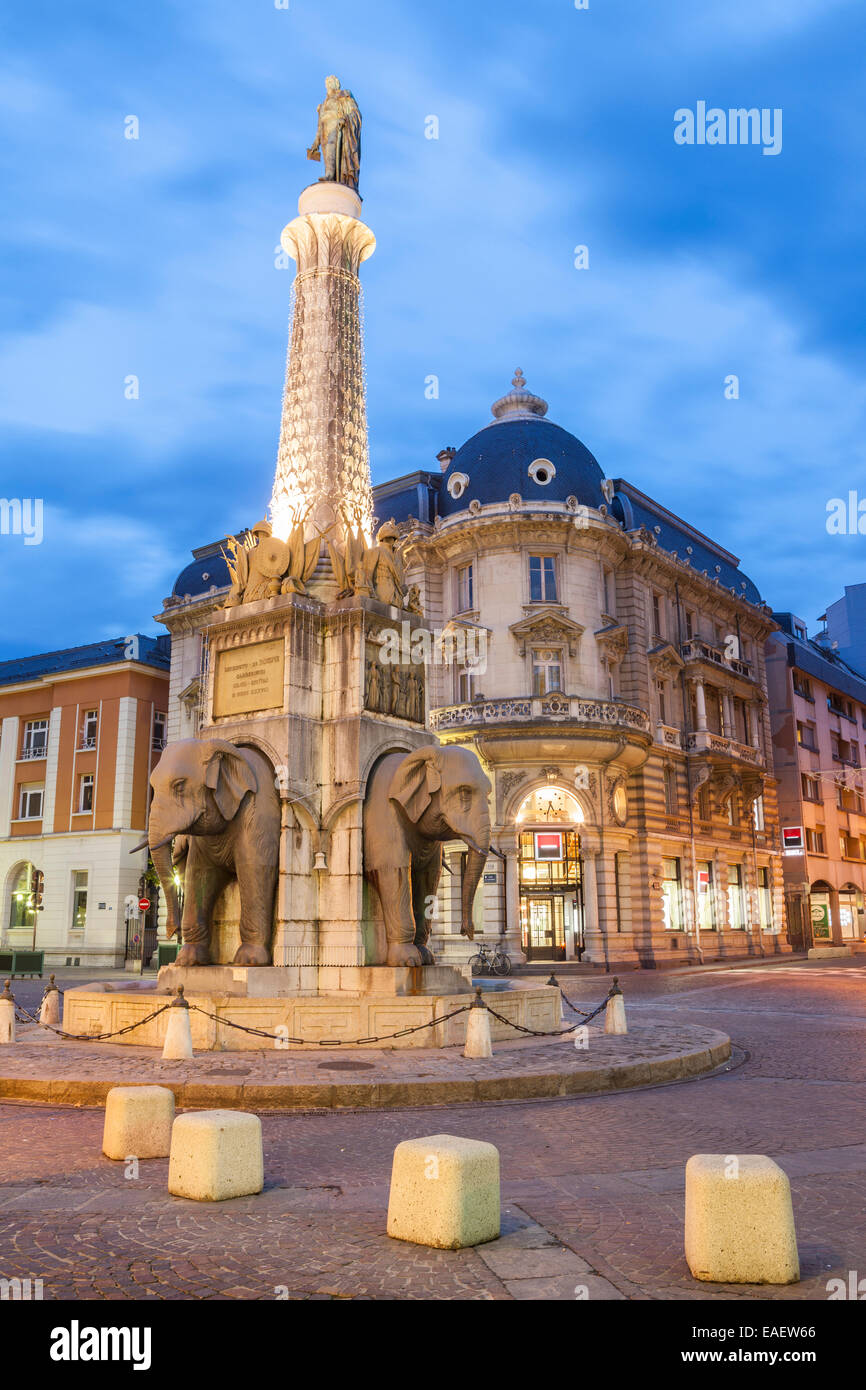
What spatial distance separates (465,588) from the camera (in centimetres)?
4059

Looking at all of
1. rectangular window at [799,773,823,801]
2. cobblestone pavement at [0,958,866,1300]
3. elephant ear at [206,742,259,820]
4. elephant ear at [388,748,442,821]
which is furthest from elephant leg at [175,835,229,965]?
rectangular window at [799,773,823,801]

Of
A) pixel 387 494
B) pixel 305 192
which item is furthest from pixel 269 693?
pixel 387 494

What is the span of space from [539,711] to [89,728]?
20.8 meters

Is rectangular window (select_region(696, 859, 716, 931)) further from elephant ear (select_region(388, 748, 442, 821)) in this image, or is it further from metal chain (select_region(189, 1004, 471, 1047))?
metal chain (select_region(189, 1004, 471, 1047))

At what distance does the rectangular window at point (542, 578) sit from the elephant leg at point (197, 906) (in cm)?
2622

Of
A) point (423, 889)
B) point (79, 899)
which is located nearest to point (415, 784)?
point (423, 889)

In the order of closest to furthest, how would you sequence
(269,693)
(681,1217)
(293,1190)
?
1. (681,1217)
2. (293,1190)
3. (269,693)

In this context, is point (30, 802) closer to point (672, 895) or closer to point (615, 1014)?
point (672, 895)

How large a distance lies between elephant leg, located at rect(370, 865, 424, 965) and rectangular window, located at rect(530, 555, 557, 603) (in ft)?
85.4

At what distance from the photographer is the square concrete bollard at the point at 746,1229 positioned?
5.13 metres

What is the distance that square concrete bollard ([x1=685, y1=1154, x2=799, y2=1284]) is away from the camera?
5.13 meters

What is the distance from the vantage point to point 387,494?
45500 mm
